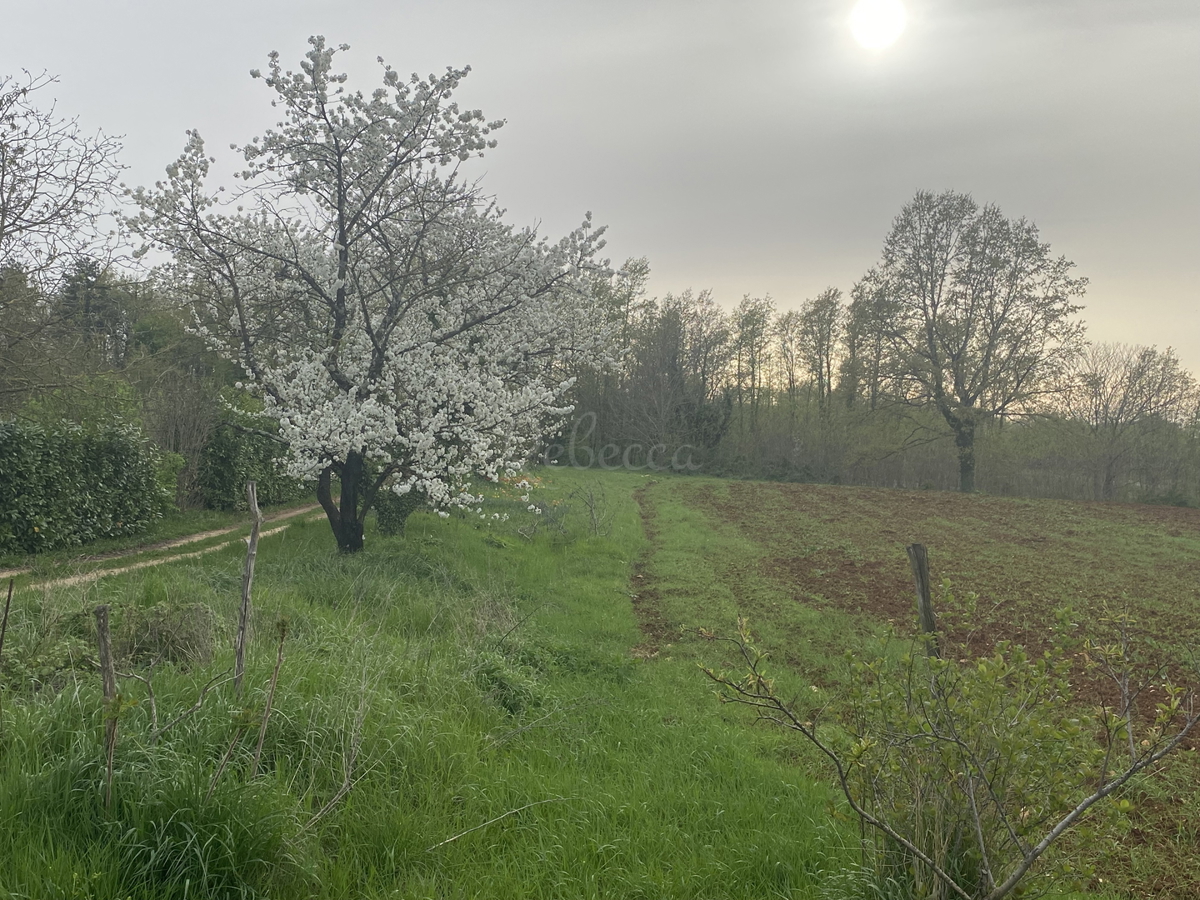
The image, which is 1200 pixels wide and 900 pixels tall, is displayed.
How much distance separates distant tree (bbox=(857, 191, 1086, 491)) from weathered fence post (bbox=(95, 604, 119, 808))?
30904mm

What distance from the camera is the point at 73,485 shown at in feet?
36.7

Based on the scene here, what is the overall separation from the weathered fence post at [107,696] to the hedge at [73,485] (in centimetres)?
944

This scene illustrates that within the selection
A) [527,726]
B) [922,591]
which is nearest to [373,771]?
[527,726]

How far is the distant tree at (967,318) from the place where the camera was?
28.3 metres

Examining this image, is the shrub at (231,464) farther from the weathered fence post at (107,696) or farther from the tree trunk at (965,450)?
the tree trunk at (965,450)

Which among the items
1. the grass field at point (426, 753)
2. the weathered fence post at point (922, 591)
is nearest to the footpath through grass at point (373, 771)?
the grass field at point (426, 753)

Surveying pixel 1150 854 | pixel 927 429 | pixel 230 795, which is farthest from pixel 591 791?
pixel 927 429

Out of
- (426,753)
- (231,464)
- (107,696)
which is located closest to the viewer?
(107,696)

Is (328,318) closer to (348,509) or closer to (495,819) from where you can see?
(348,509)

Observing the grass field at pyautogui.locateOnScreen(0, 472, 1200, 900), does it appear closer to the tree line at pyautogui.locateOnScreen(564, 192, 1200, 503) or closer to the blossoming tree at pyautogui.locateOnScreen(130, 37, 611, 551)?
the blossoming tree at pyautogui.locateOnScreen(130, 37, 611, 551)

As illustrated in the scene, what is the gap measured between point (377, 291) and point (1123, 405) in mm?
32332

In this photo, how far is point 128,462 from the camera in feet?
40.7

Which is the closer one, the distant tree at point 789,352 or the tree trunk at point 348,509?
the tree trunk at point 348,509

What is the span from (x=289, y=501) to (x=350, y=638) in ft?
47.0
